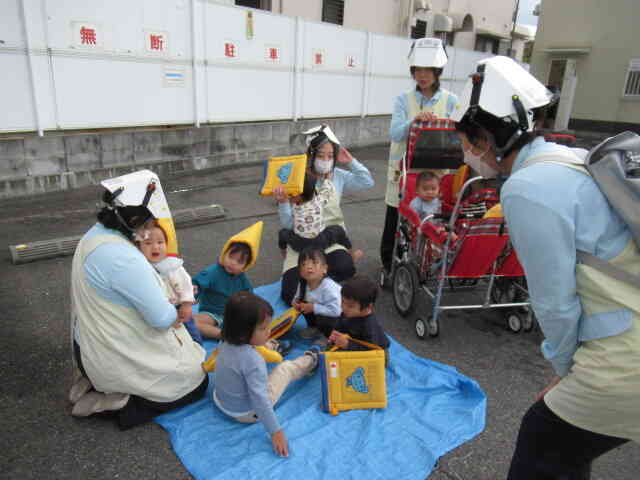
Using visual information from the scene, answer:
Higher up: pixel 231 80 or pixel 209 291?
pixel 231 80

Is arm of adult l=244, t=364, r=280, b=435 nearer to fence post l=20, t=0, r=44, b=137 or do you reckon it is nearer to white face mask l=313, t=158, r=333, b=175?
white face mask l=313, t=158, r=333, b=175

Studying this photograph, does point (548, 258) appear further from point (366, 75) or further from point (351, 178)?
point (366, 75)

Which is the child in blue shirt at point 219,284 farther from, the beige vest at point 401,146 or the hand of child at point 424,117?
the hand of child at point 424,117

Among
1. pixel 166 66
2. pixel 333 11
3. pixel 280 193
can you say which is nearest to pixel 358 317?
pixel 280 193

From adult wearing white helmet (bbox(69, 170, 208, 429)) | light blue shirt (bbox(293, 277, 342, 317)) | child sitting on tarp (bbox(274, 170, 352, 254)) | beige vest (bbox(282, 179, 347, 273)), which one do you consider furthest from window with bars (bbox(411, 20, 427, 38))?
adult wearing white helmet (bbox(69, 170, 208, 429))

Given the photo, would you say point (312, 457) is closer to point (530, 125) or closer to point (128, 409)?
point (128, 409)

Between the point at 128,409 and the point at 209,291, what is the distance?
131 centimetres

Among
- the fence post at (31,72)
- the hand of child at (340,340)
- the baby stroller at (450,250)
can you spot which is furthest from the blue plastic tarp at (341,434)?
the fence post at (31,72)

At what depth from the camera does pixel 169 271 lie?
315cm

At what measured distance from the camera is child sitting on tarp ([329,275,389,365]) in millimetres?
3031

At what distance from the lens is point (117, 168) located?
25.9 ft

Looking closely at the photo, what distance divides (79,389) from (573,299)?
2714 millimetres

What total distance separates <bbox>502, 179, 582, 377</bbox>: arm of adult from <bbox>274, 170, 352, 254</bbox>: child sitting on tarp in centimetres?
294

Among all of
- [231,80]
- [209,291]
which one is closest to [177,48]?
[231,80]
